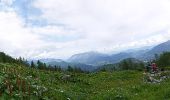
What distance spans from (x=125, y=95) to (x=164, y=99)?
10.9 ft

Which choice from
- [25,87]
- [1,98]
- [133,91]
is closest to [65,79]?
[133,91]

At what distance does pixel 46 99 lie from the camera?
822 inches

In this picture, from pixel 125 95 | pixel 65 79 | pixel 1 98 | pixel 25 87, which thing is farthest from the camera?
pixel 65 79

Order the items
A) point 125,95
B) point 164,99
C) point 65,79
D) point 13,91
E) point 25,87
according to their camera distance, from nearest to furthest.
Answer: point 13,91, point 25,87, point 164,99, point 125,95, point 65,79

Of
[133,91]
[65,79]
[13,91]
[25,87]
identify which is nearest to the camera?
[13,91]

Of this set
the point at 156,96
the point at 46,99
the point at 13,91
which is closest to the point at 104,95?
the point at 156,96

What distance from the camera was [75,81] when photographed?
38000mm

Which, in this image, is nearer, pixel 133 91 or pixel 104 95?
pixel 104 95

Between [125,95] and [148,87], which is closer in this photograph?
[125,95]

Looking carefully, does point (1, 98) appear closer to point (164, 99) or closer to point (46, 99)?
point (46, 99)

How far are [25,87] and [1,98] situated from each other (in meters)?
2.95

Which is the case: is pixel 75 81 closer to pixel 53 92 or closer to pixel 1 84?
pixel 53 92

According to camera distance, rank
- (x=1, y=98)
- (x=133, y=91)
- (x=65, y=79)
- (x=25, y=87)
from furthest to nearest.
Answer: (x=65, y=79) → (x=133, y=91) → (x=25, y=87) → (x=1, y=98)

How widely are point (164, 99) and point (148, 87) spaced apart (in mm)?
6002
